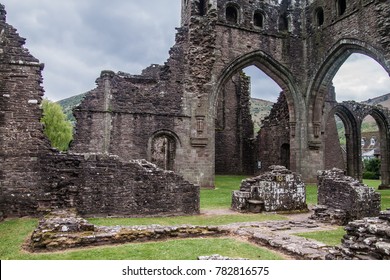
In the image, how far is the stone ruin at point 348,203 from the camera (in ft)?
27.4

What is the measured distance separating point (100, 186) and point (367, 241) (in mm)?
6158

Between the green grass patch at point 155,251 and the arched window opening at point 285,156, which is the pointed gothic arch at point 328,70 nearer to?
the arched window opening at point 285,156

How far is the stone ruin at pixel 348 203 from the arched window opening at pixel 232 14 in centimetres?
1198

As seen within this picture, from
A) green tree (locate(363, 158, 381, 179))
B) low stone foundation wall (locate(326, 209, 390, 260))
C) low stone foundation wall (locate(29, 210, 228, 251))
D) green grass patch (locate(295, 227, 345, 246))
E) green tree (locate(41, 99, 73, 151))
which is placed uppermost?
green tree (locate(41, 99, 73, 151))

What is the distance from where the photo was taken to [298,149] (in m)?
19.5

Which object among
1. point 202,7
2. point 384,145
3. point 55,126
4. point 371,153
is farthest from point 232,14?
point 371,153

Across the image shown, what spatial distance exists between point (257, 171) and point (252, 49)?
9512 millimetres

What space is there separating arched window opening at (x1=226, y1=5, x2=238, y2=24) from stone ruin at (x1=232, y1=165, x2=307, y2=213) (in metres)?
10.8

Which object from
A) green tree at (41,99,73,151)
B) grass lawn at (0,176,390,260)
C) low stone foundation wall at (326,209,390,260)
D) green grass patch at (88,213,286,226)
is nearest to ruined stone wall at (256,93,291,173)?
green grass patch at (88,213,286,226)

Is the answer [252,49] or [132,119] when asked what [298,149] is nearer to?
[252,49]

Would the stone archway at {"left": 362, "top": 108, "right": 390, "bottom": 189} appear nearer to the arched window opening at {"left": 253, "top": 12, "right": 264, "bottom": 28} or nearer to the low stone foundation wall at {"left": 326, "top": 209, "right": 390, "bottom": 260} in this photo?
the arched window opening at {"left": 253, "top": 12, "right": 264, "bottom": 28}

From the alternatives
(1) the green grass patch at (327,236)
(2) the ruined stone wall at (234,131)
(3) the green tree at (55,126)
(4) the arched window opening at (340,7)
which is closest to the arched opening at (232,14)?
(4) the arched window opening at (340,7)

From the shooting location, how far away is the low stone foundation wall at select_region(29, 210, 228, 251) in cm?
567

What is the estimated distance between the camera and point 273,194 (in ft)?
33.7
